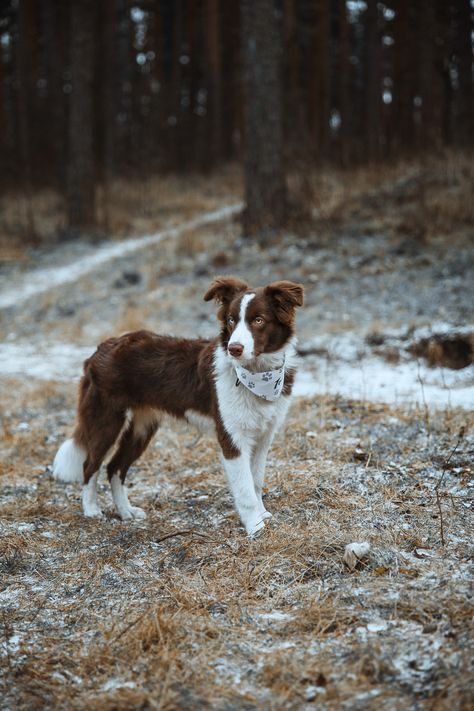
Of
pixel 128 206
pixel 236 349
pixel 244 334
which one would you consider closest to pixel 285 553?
→ pixel 236 349

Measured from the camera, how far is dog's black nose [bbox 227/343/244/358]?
4227 millimetres

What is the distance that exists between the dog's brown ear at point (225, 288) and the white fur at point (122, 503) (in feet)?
5.40

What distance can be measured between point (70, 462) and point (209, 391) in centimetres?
132

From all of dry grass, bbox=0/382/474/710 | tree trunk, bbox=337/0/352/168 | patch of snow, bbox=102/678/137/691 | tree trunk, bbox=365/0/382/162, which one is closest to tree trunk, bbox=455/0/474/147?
tree trunk, bbox=365/0/382/162

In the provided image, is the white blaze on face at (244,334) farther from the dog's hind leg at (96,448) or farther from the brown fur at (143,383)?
the dog's hind leg at (96,448)

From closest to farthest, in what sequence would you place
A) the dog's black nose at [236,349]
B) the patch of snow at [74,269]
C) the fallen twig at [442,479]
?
the fallen twig at [442,479] → the dog's black nose at [236,349] → the patch of snow at [74,269]

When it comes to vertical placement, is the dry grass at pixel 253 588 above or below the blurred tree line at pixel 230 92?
below

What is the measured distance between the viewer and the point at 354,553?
12.6 ft

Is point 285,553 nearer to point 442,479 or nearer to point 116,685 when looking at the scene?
point 116,685

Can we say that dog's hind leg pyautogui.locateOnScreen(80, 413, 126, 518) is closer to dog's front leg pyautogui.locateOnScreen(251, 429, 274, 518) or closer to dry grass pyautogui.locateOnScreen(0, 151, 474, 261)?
dog's front leg pyautogui.locateOnScreen(251, 429, 274, 518)

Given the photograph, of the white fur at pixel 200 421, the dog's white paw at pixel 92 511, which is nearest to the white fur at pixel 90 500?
the dog's white paw at pixel 92 511

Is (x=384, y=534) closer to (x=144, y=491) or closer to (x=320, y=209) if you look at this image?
(x=144, y=491)

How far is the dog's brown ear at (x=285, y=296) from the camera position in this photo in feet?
14.9

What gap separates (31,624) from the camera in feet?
11.6
